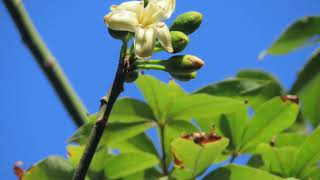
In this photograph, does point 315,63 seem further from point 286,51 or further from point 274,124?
point 274,124

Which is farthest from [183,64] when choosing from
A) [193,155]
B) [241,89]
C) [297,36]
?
[297,36]

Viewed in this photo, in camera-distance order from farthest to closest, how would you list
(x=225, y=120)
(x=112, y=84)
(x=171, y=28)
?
(x=225, y=120)
(x=171, y=28)
(x=112, y=84)

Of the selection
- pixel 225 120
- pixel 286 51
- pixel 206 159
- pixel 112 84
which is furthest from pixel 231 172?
pixel 286 51

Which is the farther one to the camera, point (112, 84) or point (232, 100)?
point (232, 100)

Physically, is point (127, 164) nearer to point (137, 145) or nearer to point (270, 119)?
point (137, 145)

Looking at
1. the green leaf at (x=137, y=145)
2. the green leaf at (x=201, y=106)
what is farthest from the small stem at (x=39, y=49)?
the green leaf at (x=201, y=106)

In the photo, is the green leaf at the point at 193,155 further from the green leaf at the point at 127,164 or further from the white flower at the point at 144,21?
the white flower at the point at 144,21

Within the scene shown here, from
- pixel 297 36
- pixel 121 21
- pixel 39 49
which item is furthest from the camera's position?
pixel 297 36
